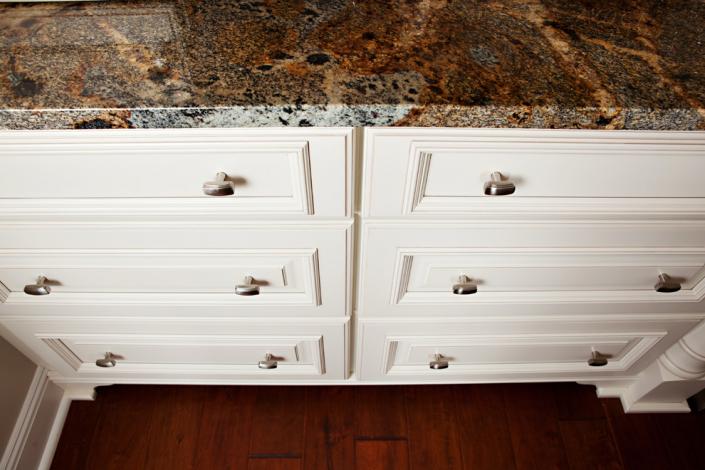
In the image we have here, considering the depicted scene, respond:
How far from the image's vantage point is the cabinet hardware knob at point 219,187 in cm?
56

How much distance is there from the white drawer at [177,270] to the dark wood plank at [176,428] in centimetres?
45

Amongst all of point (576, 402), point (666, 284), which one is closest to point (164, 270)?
point (666, 284)

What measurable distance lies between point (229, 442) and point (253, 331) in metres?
0.40

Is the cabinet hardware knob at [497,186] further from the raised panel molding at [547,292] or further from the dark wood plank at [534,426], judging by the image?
the dark wood plank at [534,426]

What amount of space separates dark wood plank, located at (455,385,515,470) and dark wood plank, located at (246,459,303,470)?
1.33ft

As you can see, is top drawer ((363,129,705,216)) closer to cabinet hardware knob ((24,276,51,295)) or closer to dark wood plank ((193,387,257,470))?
cabinet hardware knob ((24,276,51,295))

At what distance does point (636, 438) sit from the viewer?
1139 mm

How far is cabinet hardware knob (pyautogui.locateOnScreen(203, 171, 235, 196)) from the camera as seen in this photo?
561 mm

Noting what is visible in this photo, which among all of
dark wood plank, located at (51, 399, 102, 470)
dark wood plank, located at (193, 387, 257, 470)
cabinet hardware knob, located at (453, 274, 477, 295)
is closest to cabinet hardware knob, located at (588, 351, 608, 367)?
cabinet hardware knob, located at (453, 274, 477, 295)

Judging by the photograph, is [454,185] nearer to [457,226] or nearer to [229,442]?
[457,226]

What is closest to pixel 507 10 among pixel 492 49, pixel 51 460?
pixel 492 49

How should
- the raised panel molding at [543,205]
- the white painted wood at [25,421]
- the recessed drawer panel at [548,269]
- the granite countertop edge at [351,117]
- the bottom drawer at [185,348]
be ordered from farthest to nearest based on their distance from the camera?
the white painted wood at [25,421], the bottom drawer at [185,348], the recessed drawer panel at [548,269], the raised panel molding at [543,205], the granite countertop edge at [351,117]

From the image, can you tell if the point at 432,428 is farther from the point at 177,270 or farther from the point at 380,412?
the point at 177,270

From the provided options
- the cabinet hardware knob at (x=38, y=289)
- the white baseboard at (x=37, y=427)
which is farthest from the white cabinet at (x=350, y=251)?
the white baseboard at (x=37, y=427)
